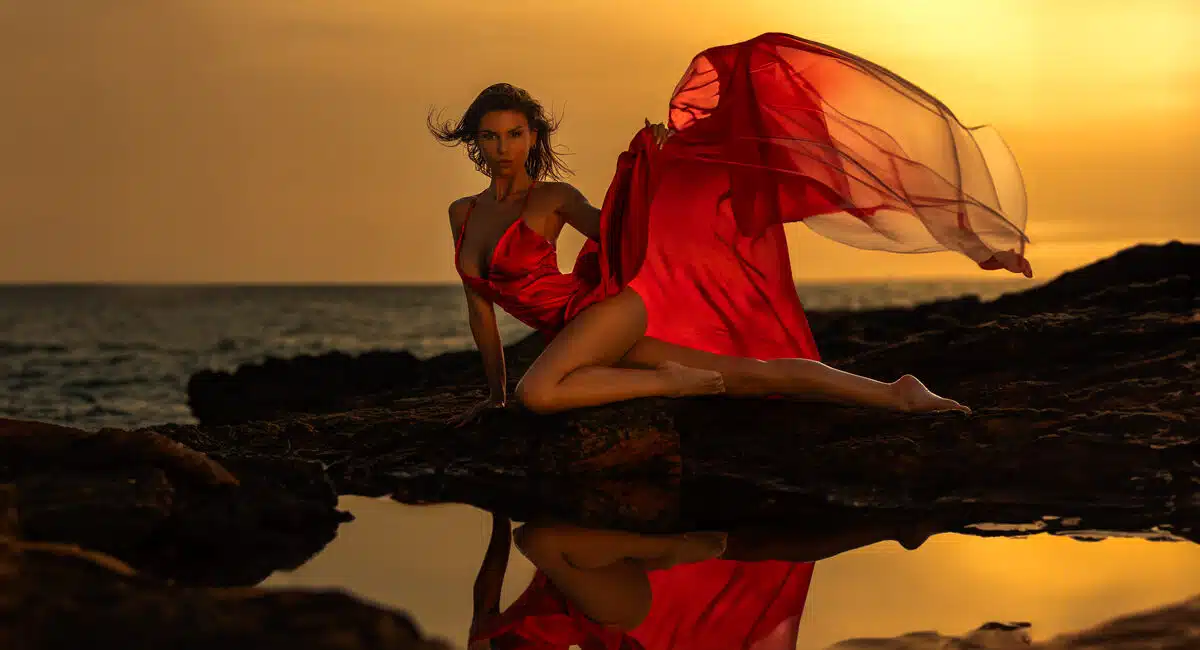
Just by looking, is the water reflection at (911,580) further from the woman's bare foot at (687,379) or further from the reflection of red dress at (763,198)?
the reflection of red dress at (763,198)

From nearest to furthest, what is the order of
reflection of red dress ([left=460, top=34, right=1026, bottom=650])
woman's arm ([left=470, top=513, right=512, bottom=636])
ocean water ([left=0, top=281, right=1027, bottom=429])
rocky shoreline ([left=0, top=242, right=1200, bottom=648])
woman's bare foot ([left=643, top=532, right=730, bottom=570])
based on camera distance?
1. rocky shoreline ([left=0, top=242, right=1200, bottom=648])
2. woman's arm ([left=470, top=513, right=512, bottom=636])
3. woman's bare foot ([left=643, top=532, right=730, bottom=570])
4. reflection of red dress ([left=460, top=34, right=1026, bottom=650])
5. ocean water ([left=0, top=281, right=1027, bottom=429])

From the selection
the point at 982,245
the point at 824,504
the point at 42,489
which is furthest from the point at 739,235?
the point at 42,489

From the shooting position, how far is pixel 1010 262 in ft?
13.2

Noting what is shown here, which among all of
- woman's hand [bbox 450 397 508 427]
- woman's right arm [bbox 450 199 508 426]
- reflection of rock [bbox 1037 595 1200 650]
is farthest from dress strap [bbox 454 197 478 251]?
reflection of rock [bbox 1037 595 1200 650]

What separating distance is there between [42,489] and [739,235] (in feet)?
8.38

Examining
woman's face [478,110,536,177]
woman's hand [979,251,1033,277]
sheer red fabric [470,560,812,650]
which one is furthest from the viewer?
woman's face [478,110,536,177]

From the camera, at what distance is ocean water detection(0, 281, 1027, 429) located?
42.7ft

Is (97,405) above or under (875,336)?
under

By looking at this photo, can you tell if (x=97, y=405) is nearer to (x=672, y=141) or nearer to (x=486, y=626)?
(x=672, y=141)

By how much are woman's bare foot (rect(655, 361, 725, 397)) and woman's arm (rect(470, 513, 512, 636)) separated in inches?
37.0

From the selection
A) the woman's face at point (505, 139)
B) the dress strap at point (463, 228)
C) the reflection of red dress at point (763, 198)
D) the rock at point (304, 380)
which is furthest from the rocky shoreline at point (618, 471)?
the rock at point (304, 380)

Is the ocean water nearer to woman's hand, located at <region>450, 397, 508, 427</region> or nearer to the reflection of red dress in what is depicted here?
woman's hand, located at <region>450, 397, 508, 427</region>

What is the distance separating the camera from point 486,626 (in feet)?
7.87

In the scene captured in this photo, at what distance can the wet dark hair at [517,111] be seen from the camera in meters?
4.25
